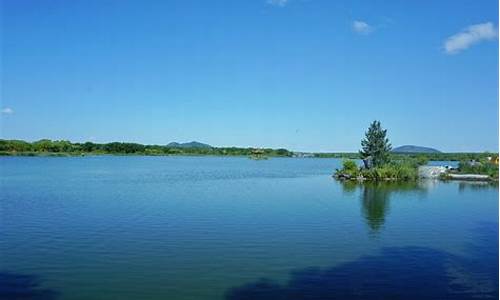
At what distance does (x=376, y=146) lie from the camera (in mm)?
56625

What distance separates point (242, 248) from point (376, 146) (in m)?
41.5

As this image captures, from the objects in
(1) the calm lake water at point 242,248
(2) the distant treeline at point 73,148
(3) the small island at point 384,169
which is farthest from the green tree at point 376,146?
(2) the distant treeline at point 73,148

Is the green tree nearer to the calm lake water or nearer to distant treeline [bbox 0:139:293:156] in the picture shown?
the calm lake water

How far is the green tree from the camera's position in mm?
56438

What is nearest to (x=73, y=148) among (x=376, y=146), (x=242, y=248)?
(x=376, y=146)

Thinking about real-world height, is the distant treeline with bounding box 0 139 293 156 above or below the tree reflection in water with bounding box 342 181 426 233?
above

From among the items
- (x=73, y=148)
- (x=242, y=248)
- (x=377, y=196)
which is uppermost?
(x=73, y=148)

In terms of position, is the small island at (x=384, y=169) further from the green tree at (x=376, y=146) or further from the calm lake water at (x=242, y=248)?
the calm lake water at (x=242, y=248)

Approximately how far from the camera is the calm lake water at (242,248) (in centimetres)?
1332

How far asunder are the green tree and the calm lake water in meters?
23.4

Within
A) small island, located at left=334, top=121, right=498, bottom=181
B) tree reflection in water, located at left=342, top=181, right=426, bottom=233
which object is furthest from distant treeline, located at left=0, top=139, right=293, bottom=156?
tree reflection in water, located at left=342, top=181, right=426, bottom=233

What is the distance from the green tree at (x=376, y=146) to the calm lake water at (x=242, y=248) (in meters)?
23.4

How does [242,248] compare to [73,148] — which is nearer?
[242,248]

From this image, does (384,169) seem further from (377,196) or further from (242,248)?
(242,248)
